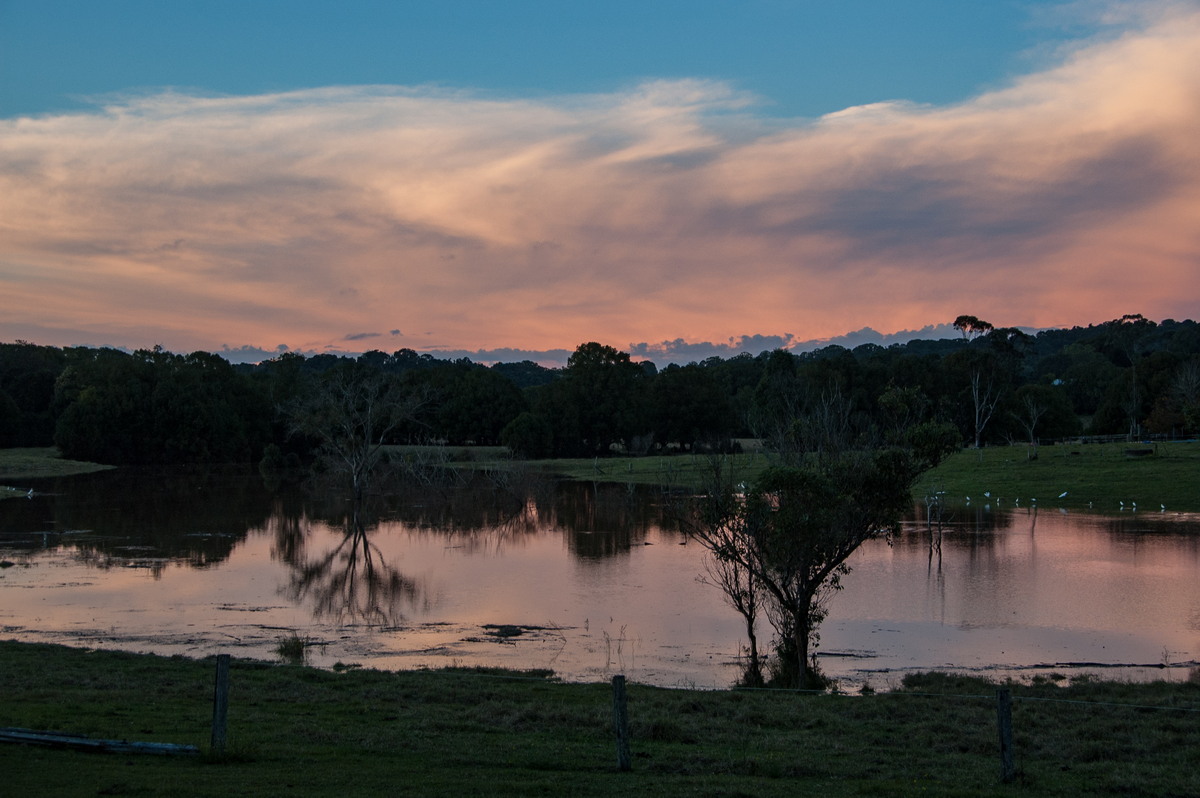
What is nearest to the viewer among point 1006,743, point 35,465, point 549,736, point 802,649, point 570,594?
point 1006,743

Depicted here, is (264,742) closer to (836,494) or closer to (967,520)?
(836,494)

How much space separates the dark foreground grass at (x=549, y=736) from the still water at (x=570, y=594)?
10.6 ft

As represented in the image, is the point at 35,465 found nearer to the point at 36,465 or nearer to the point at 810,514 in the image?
the point at 36,465

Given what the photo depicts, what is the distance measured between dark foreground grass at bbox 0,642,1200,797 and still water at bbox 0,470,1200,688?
3241 mm

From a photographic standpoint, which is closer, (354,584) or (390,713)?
(390,713)

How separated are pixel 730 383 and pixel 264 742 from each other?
12458 centimetres

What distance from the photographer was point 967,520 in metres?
45.2

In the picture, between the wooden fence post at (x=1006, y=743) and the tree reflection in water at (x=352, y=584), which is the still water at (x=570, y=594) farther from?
the wooden fence post at (x=1006, y=743)

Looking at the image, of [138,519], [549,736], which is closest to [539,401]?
[138,519]

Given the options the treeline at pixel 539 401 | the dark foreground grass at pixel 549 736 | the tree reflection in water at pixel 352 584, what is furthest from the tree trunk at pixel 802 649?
the treeline at pixel 539 401

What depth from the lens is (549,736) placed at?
466 inches

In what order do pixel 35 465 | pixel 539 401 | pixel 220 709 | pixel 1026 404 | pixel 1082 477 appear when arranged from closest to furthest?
pixel 220 709 < pixel 1082 477 < pixel 35 465 < pixel 1026 404 < pixel 539 401

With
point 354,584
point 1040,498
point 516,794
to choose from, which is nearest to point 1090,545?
point 1040,498

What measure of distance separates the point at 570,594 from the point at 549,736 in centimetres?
1572
